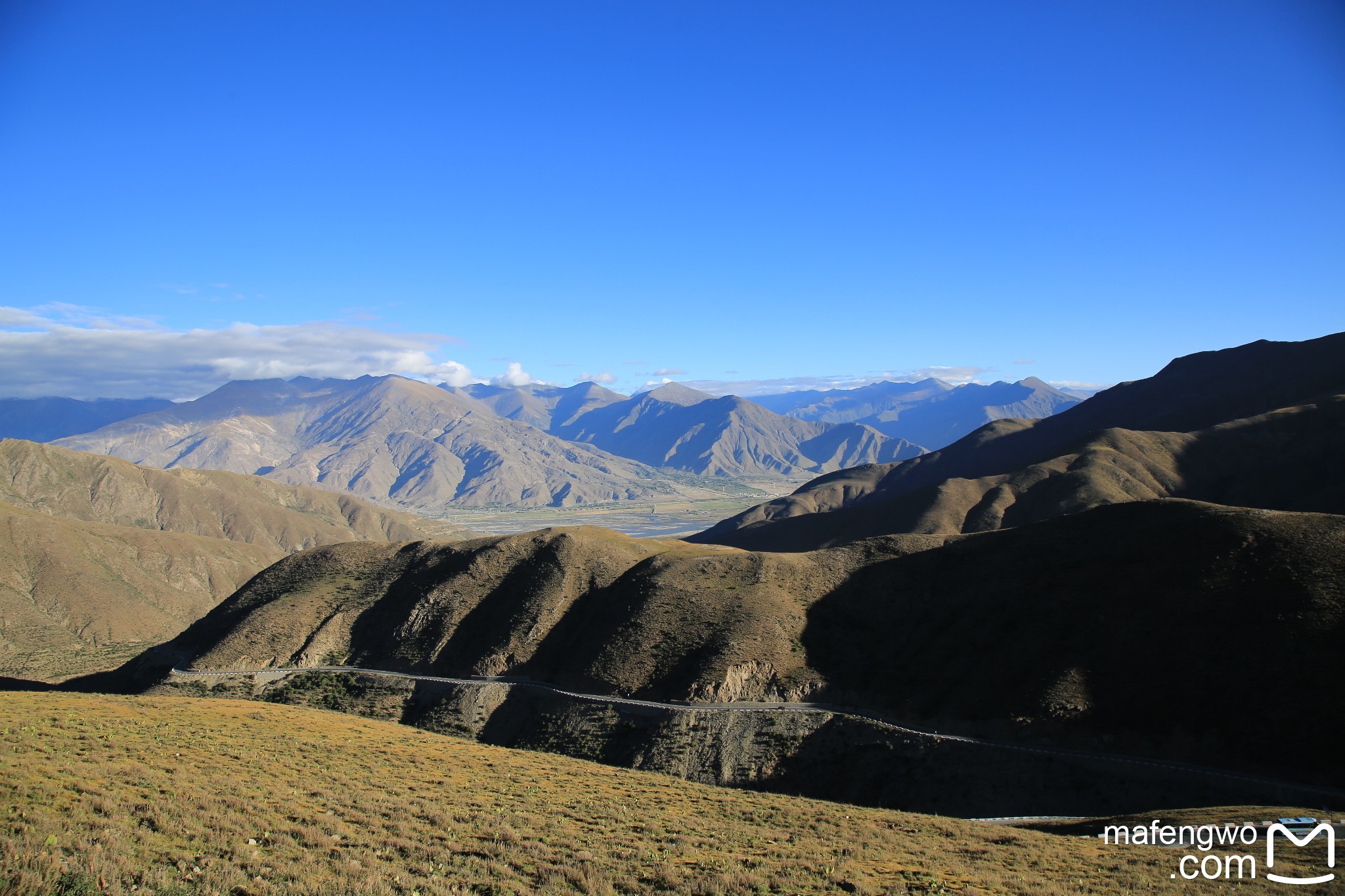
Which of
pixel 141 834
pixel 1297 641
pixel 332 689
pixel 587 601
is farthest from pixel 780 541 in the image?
pixel 141 834

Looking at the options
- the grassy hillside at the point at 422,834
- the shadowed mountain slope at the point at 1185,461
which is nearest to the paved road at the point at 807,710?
the grassy hillside at the point at 422,834

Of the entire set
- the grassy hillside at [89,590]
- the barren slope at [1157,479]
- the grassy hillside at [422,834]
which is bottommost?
the grassy hillside at [89,590]

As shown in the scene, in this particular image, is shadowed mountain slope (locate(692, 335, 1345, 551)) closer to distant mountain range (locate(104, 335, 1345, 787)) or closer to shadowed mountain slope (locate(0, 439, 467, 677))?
distant mountain range (locate(104, 335, 1345, 787))

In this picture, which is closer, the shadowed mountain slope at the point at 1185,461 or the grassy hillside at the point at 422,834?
the grassy hillside at the point at 422,834

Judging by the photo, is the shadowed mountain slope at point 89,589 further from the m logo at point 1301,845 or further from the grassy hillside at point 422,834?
the m logo at point 1301,845

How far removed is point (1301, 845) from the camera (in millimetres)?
26500

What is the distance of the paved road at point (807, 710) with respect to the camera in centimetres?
4084

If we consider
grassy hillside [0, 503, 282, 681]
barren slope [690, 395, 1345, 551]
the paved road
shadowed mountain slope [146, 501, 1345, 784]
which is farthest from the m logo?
grassy hillside [0, 503, 282, 681]

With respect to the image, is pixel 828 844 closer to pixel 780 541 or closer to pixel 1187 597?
pixel 1187 597

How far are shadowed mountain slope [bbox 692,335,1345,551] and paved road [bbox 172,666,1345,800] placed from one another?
81396 mm

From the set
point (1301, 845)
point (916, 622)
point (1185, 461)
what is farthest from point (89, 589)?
point (1185, 461)

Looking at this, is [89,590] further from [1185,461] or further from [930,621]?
[1185,461]

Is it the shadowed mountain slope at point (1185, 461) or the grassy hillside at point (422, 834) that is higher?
the shadowed mountain slope at point (1185, 461)

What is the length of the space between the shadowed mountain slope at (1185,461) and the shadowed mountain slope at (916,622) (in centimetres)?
6139
